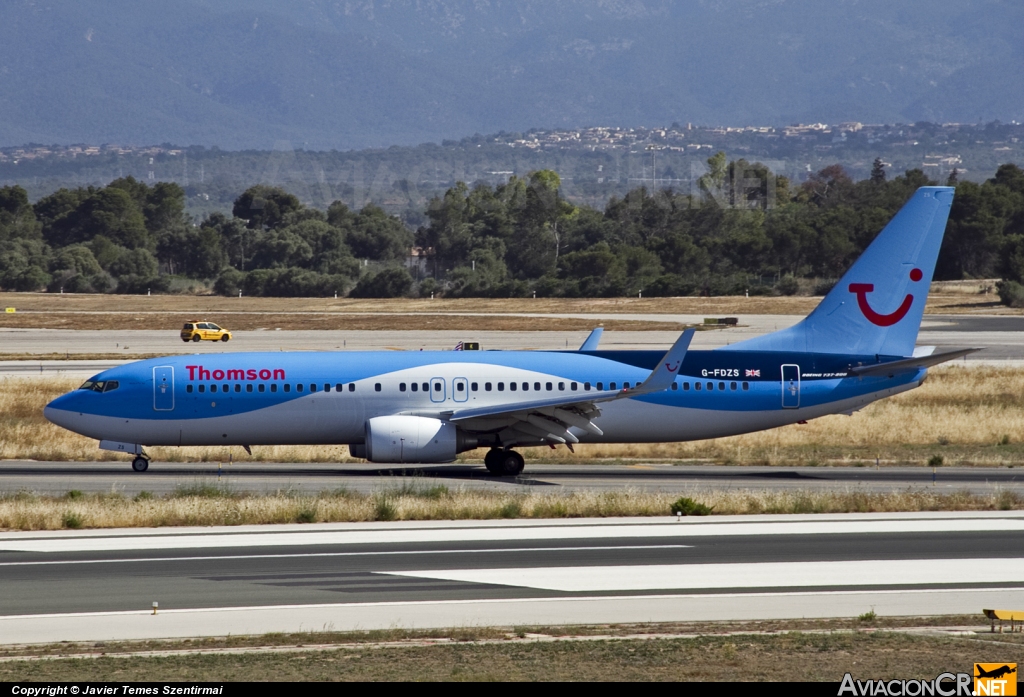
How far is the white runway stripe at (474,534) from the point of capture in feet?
82.0

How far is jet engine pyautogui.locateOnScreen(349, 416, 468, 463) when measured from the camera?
3519 centimetres

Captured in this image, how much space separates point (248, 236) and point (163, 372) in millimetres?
156488

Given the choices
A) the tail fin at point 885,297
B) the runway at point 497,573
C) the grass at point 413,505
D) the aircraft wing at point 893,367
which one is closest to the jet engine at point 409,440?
the grass at point 413,505

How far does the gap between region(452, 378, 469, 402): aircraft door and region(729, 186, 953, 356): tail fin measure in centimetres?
840

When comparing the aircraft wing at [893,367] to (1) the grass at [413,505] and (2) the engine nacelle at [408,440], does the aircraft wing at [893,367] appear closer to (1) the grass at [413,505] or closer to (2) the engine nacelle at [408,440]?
(1) the grass at [413,505]

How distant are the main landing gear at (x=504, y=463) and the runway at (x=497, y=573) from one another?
8.71 metres

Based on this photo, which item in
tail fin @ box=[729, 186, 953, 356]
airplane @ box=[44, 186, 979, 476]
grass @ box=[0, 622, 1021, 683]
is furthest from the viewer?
tail fin @ box=[729, 186, 953, 356]

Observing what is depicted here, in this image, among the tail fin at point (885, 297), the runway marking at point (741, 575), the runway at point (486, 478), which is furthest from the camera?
the tail fin at point (885, 297)

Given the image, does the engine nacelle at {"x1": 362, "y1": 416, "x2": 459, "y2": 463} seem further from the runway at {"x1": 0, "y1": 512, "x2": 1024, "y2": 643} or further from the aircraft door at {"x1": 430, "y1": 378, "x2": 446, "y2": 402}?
the runway at {"x1": 0, "y1": 512, "x2": 1024, "y2": 643}

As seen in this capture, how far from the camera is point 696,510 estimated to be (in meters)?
28.7

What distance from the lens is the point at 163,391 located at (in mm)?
36125

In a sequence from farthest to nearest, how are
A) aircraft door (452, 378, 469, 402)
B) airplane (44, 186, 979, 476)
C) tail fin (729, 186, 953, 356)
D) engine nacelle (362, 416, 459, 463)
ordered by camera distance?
tail fin (729, 186, 953, 356), aircraft door (452, 378, 469, 402), airplane (44, 186, 979, 476), engine nacelle (362, 416, 459, 463)

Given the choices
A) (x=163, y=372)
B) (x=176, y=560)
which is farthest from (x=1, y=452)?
(x=176, y=560)

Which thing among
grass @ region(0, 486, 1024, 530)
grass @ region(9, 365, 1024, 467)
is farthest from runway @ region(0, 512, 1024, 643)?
grass @ region(9, 365, 1024, 467)
